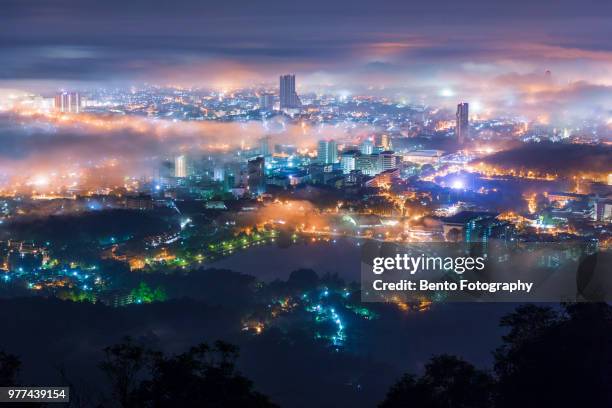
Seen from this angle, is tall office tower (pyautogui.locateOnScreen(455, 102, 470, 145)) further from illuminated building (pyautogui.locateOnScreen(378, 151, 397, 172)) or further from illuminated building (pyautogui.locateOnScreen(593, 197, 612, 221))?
illuminated building (pyautogui.locateOnScreen(593, 197, 612, 221))

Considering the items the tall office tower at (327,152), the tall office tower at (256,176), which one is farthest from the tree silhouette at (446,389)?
the tall office tower at (327,152)

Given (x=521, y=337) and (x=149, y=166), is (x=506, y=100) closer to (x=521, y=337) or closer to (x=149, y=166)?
(x=149, y=166)

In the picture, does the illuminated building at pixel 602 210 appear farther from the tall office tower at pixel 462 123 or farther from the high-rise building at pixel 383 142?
the tall office tower at pixel 462 123

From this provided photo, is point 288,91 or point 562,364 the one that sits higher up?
point 288,91

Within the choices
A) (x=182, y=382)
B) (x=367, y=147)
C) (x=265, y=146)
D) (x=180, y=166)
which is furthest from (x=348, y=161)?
(x=182, y=382)

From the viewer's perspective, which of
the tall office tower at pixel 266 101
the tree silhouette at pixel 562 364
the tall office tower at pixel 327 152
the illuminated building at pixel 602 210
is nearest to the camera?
the tree silhouette at pixel 562 364

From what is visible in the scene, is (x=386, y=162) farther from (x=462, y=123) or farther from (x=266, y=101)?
(x=266, y=101)

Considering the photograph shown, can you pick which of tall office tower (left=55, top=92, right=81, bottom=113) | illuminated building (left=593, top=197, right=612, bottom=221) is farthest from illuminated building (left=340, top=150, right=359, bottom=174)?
illuminated building (left=593, top=197, right=612, bottom=221)

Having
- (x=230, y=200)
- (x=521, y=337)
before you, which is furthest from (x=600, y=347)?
(x=230, y=200)
